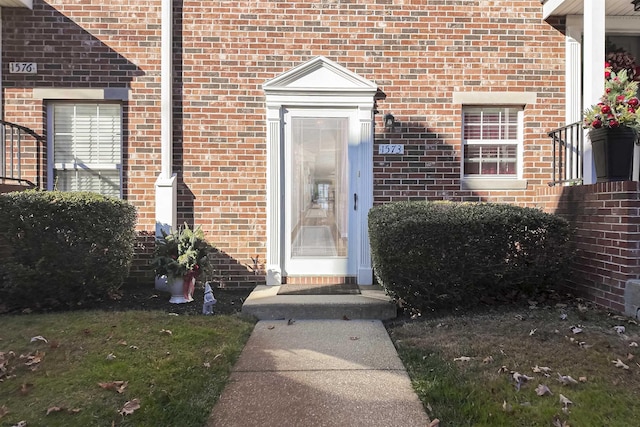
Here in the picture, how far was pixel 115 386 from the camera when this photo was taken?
293 centimetres

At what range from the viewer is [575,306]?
454 centimetres

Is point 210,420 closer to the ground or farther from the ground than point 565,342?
closer to the ground

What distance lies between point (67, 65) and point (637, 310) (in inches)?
288

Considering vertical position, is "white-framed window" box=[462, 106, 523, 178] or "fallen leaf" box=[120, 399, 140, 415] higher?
"white-framed window" box=[462, 106, 523, 178]

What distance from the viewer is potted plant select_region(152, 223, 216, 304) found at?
204 inches

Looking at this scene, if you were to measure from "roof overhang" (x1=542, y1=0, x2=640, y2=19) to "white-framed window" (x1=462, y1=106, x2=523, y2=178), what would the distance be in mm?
1350

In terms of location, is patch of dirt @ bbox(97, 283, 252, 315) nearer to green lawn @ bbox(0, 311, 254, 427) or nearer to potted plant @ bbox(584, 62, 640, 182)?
green lawn @ bbox(0, 311, 254, 427)

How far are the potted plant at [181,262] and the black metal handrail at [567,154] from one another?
4605mm

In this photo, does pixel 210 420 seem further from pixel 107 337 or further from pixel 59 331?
pixel 59 331

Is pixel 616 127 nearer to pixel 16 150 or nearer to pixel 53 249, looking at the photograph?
pixel 53 249

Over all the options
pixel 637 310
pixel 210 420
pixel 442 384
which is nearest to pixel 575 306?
pixel 637 310

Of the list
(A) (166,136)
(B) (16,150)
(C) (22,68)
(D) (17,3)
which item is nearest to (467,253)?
(A) (166,136)

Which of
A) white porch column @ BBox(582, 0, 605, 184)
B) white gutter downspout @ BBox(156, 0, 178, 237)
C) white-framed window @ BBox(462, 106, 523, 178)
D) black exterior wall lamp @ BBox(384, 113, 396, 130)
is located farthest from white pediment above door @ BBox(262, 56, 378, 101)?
white porch column @ BBox(582, 0, 605, 184)

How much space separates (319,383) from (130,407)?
4.19 feet
